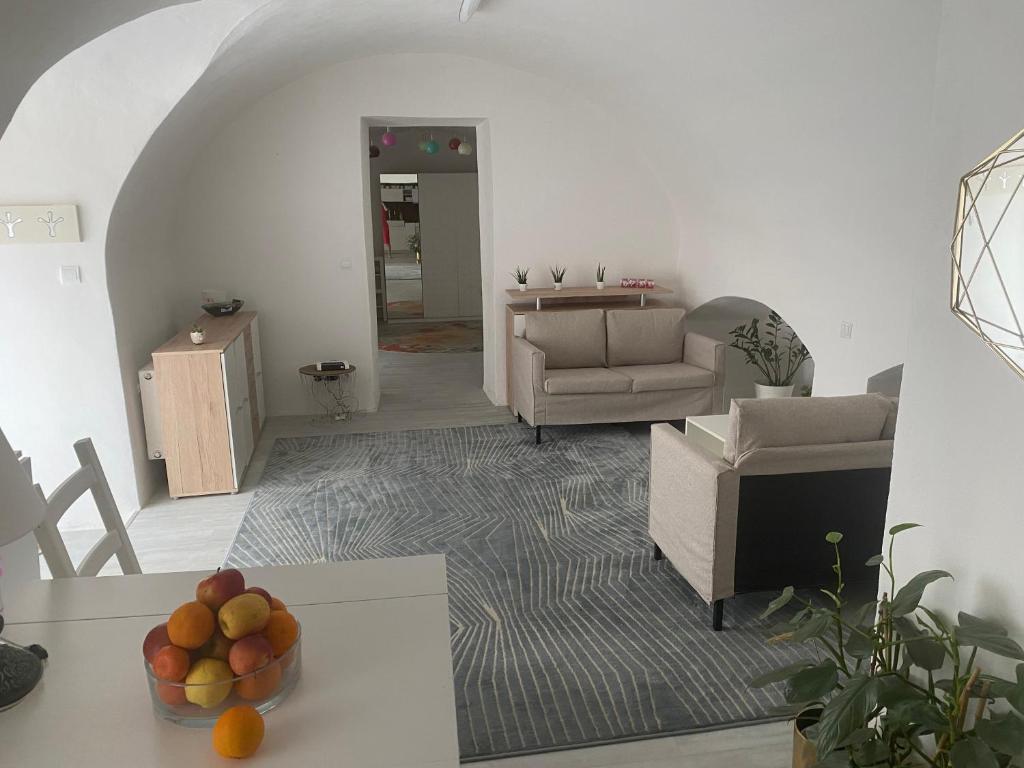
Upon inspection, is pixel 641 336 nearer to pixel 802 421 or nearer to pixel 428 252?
pixel 802 421

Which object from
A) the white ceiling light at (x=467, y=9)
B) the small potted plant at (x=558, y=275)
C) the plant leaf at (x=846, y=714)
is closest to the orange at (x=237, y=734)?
the plant leaf at (x=846, y=714)

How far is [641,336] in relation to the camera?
6.52 metres

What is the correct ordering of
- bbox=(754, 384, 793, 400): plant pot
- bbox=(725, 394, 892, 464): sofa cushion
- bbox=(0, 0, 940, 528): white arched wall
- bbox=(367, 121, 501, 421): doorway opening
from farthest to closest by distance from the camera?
bbox=(367, 121, 501, 421): doorway opening < bbox=(754, 384, 793, 400): plant pot < bbox=(0, 0, 940, 528): white arched wall < bbox=(725, 394, 892, 464): sofa cushion

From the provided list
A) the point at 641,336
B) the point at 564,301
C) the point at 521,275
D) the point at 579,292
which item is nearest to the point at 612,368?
the point at 641,336

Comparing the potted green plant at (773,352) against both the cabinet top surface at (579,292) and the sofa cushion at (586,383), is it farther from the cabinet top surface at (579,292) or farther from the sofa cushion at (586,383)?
the sofa cushion at (586,383)

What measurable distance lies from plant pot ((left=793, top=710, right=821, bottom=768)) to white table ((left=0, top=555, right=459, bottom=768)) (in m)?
1.11

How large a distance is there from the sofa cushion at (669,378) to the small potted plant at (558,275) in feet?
3.57

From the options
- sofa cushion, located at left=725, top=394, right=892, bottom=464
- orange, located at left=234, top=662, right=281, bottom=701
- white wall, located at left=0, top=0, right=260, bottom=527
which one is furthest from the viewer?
white wall, located at left=0, top=0, right=260, bottom=527

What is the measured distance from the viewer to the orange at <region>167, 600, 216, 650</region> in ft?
4.77

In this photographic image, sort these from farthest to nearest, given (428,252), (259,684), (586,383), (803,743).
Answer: (428,252), (586,383), (803,743), (259,684)

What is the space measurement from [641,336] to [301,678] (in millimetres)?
5209

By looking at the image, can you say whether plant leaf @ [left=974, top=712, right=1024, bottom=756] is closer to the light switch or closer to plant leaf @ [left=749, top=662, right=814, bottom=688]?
plant leaf @ [left=749, top=662, right=814, bottom=688]

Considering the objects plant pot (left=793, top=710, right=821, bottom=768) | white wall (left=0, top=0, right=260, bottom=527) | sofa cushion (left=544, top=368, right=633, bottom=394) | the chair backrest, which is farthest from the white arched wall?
plant pot (left=793, top=710, right=821, bottom=768)

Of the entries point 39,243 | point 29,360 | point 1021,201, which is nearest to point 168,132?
point 39,243
